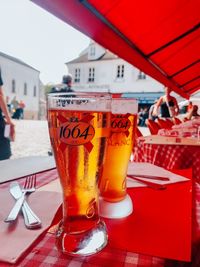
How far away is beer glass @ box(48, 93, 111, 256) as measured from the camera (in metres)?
0.36

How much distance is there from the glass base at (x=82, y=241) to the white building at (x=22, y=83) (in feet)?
69.1

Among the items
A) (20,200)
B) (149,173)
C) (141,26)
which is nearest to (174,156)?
(149,173)

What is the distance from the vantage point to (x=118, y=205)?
45 centimetres

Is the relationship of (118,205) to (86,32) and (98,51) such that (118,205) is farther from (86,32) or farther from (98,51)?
(98,51)

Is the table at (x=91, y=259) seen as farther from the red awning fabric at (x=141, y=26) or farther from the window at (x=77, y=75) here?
the window at (x=77, y=75)

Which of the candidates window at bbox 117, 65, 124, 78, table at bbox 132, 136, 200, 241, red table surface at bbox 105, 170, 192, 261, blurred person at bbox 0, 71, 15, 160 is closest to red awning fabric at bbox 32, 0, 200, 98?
blurred person at bbox 0, 71, 15, 160

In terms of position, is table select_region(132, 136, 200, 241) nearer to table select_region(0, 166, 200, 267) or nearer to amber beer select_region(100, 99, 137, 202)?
amber beer select_region(100, 99, 137, 202)

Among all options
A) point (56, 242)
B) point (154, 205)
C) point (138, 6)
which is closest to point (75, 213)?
point (56, 242)

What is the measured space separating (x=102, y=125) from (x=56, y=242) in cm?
17

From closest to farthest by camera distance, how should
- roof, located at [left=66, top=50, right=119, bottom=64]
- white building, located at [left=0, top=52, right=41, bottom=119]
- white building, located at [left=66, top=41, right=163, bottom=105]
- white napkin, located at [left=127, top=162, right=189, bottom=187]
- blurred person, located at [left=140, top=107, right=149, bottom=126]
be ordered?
white napkin, located at [left=127, top=162, right=189, bottom=187] < blurred person, located at [left=140, top=107, right=149, bottom=126] < white building, located at [left=66, top=41, right=163, bottom=105] < roof, located at [left=66, top=50, right=119, bottom=64] < white building, located at [left=0, top=52, right=41, bottom=119]

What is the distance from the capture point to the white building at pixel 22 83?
68.3ft

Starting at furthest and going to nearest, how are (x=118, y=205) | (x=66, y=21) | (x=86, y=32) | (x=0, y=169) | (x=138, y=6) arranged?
1. (x=138, y=6)
2. (x=86, y=32)
3. (x=66, y=21)
4. (x=0, y=169)
5. (x=118, y=205)

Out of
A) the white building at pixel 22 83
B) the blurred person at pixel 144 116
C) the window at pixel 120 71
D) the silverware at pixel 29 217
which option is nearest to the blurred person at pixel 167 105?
the silverware at pixel 29 217

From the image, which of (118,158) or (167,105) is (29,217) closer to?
(118,158)
